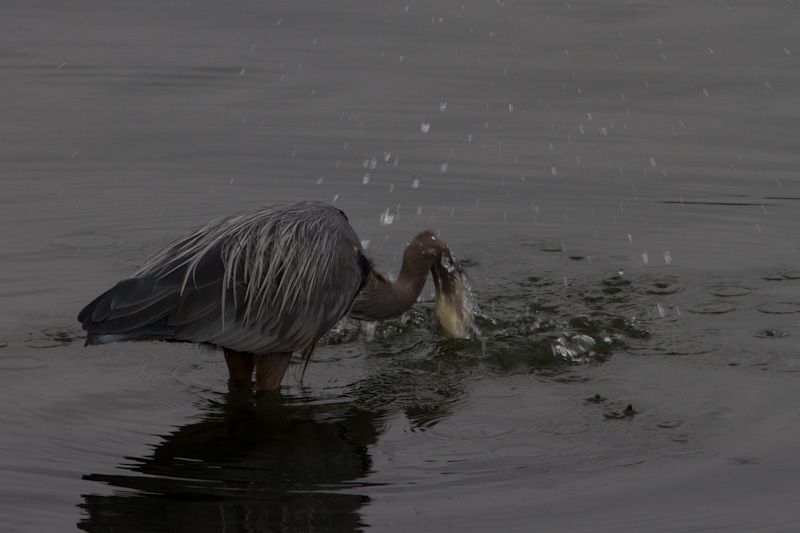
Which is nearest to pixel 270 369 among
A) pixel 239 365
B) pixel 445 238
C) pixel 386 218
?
pixel 239 365

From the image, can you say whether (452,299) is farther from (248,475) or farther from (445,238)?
(248,475)

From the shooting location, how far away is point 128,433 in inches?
257

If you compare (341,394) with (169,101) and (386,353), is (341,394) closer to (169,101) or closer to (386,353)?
(386,353)

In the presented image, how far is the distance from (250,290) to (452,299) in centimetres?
184

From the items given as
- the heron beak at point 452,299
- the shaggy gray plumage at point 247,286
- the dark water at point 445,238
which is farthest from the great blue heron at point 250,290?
the heron beak at point 452,299

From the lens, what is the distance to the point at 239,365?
24.7ft

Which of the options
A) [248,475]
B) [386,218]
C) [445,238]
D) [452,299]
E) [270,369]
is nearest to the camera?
[248,475]

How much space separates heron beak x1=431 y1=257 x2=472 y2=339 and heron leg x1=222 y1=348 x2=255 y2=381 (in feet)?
5.07

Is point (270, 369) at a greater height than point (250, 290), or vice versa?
point (250, 290)

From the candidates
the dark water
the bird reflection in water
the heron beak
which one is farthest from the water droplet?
the bird reflection in water

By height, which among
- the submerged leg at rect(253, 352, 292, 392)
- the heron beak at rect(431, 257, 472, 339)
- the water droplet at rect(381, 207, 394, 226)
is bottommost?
the submerged leg at rect(253, 352, 292, 392)

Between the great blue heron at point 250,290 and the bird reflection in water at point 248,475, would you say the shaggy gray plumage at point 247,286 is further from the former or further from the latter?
the bird reflection in water at point 248,475

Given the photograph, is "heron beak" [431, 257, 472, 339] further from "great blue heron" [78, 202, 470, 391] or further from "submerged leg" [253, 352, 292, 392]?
"submerged leg" [253, 352, 292, 392]

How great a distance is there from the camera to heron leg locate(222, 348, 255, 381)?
24.5 ft
